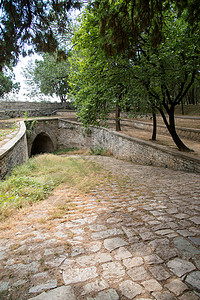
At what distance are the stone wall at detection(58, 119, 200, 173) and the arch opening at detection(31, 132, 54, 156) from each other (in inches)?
47.2

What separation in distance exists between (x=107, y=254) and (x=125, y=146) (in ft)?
34.1

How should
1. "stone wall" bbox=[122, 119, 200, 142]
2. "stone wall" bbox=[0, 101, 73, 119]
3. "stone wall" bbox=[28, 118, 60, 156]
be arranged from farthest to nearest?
1. "stone wall" bbox=[0, 101, 73, 119]
2. "stone wall" bbox=[28, 118, 60, 156]
3. "stone wall" bbox=[122, 119, 200, 142]

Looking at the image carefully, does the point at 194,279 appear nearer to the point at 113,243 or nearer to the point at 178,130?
the point at 113,243

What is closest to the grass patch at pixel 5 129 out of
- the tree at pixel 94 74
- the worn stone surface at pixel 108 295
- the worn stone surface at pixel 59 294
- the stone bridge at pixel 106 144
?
the stone bridge at pixel 106 144

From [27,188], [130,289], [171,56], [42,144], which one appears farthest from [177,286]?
[42,144]

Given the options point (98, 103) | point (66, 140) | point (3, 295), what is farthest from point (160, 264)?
point (66, 140)

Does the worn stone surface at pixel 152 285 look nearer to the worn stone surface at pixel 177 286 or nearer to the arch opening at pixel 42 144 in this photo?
the worn stone surface at pixel 177 286

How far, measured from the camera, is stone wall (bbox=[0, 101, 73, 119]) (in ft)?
67.5

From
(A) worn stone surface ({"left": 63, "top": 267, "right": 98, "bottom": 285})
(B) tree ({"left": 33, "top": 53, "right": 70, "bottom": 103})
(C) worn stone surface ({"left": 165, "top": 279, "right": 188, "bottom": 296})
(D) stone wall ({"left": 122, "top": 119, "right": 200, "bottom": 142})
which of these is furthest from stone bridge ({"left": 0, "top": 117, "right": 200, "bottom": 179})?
(B) tree ({"left": 33, "top": 53, "right": 70, "bottom": 103})

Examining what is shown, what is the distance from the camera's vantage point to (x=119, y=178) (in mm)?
6203

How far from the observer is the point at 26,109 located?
23031 mm

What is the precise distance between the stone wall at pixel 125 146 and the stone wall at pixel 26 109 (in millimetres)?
4855

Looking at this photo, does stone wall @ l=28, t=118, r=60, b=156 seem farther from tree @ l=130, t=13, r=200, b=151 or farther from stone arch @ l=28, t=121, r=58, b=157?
tree @ l=130, t=13, r=200, b=151

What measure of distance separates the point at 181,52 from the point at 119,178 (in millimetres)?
5177
